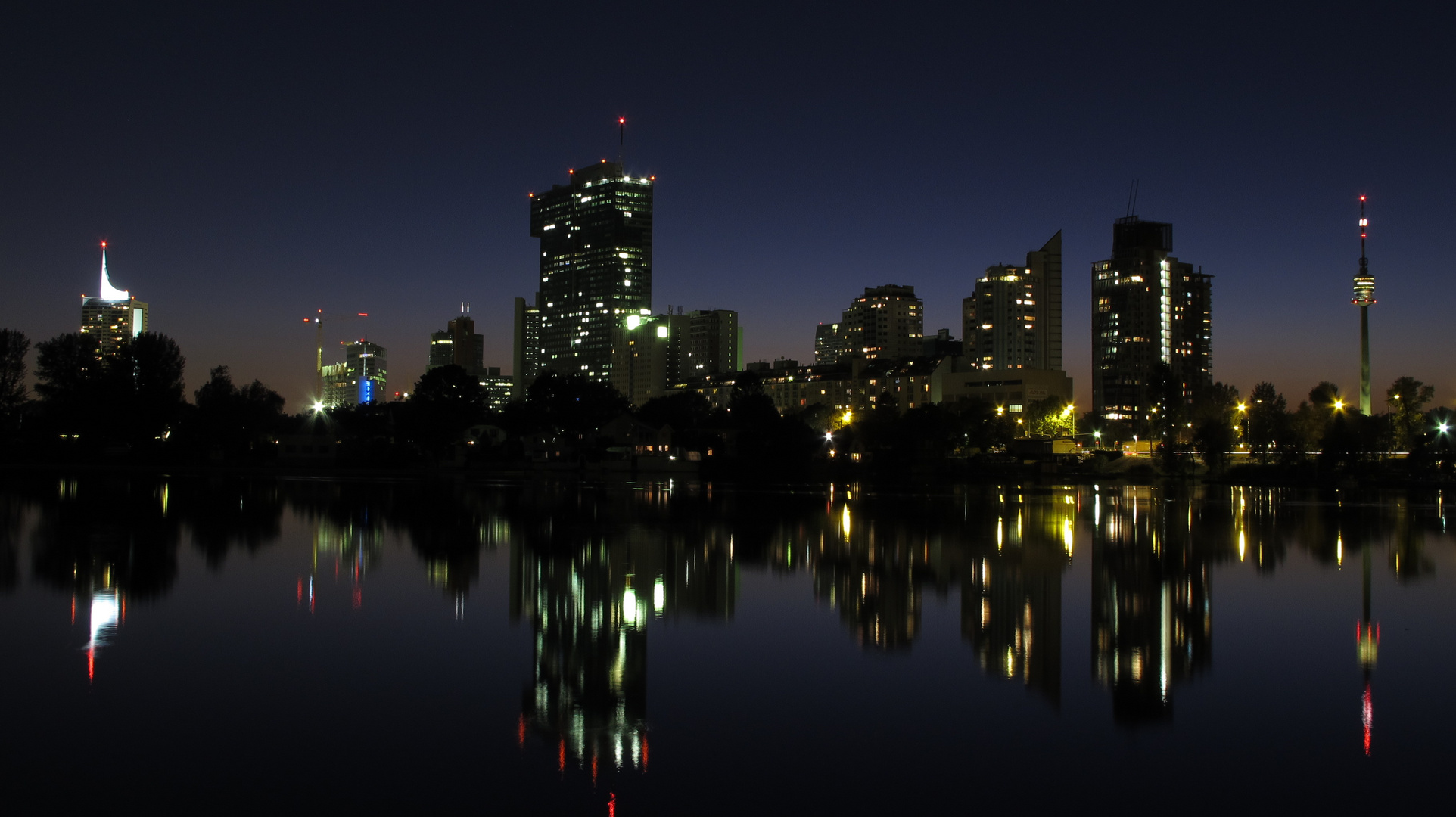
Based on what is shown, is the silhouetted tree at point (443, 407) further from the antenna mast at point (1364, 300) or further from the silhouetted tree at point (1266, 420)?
the antenna mast at point (1364, 300)

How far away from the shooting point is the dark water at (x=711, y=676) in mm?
8234

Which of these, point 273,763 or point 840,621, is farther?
point 840,621

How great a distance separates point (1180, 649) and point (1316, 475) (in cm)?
7226

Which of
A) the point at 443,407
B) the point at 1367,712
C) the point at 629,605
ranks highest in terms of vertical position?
the point at 443,407

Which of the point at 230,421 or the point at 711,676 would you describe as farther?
the point at 230,421

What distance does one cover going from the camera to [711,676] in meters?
11.7

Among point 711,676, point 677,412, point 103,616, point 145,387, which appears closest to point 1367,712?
point 711,676

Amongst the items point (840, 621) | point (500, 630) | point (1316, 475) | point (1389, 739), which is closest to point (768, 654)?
point (840, 621)

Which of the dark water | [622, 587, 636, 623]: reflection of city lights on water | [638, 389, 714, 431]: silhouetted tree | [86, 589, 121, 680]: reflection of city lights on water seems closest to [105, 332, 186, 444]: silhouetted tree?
[638, 389, 714, 431]: silhouetted tree

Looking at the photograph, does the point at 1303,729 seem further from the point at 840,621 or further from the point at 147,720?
the point at 147,720

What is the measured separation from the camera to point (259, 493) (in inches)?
1754

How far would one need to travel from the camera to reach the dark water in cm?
823

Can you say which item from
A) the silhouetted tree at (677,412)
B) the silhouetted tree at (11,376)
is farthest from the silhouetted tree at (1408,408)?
the silhouetted tree at (11,376)

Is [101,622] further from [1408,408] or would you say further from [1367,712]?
[1408,408]
